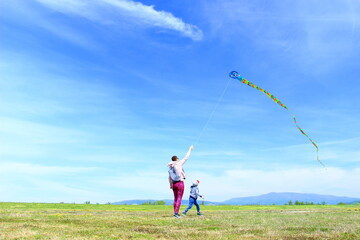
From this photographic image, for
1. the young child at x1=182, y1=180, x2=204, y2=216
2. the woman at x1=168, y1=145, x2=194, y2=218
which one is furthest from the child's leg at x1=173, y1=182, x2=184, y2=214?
the young child at x1=182, y1=180, x2=204, y2=216

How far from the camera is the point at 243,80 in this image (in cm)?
2534

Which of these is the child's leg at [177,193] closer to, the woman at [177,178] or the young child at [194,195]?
the woman at [177,178]

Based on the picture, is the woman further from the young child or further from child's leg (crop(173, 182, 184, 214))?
the young child

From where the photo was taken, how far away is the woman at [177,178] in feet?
68.7

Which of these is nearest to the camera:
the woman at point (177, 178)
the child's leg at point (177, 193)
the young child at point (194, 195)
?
the woman at point (177, 178)

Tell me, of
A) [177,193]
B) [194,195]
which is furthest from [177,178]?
[194,195]

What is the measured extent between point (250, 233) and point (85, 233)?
601cm

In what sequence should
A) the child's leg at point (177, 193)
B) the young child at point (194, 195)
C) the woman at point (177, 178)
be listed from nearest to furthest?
the woman at point (177, 178) < the child's leg at point (177, 193) < the young child at point (194, 195)

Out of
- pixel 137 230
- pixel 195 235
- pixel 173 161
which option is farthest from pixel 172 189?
pixel 195 235

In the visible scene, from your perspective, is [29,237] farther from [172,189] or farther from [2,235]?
[172,189]

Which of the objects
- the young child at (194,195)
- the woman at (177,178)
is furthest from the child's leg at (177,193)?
the young child at (194,195)

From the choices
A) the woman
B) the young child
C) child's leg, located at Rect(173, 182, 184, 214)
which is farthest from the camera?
the young child

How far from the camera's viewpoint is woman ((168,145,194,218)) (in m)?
21.0

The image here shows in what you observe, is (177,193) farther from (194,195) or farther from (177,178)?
(194,195)
